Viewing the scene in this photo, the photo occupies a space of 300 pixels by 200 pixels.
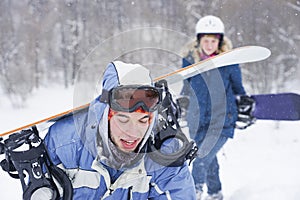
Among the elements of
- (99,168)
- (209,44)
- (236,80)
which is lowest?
(99,168)

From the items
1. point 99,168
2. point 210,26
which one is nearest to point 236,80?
point 210,26

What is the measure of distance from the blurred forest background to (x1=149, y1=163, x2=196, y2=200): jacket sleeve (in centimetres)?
744

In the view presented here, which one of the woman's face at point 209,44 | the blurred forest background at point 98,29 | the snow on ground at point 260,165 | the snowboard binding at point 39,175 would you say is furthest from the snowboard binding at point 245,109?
the blurred forest background at point 98,29

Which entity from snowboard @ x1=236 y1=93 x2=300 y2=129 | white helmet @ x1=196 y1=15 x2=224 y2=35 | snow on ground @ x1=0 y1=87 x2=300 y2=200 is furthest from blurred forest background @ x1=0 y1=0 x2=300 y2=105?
white helmet @ x1=196 y1=15 x2=224 y2=35

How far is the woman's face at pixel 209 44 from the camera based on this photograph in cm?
355

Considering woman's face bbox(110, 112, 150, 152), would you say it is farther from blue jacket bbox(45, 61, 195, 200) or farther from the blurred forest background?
the blurred forest background

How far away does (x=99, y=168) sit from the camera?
73.0 inches

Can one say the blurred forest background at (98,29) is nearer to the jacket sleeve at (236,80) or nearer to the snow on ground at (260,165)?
the snow on ground at (260,165)

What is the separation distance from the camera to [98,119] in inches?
72.4

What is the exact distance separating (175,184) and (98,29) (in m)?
11.3

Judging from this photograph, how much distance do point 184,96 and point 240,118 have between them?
602 mm

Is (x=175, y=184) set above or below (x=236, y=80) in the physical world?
below

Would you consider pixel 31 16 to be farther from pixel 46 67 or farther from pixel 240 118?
pixel 240 118

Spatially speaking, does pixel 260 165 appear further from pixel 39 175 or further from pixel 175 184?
pixel 39 175
